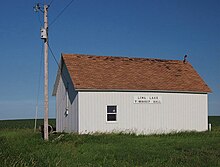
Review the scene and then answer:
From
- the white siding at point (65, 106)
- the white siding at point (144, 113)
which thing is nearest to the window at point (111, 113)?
the white siding at point (144, 113)

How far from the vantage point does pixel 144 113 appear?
27453 mm

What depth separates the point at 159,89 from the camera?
27.8m

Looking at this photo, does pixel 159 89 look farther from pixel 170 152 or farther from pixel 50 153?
pixel 50 153

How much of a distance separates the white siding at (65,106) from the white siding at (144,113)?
96 centimetres

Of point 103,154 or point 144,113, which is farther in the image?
point 144,113

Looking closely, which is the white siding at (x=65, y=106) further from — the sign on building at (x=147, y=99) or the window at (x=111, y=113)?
the sign on building at (x=147, y=99)

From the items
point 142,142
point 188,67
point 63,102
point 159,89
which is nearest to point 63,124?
point 63,102

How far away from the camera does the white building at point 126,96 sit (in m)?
25.6

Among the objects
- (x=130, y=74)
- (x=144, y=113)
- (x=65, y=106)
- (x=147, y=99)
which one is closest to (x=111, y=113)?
(x=144, y=113)

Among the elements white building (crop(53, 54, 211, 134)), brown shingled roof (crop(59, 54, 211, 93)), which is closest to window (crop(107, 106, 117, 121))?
white building (crop(53, 54, 211, 134))

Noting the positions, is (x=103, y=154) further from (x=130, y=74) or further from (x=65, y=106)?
(x=130, y=74)

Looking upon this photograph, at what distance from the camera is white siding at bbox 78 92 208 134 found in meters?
25.4

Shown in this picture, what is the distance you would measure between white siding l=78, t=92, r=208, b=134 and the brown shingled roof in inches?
22.8

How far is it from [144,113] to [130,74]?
345 centimetres
